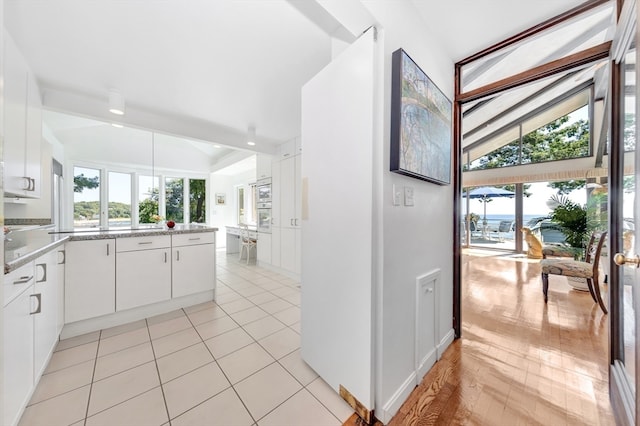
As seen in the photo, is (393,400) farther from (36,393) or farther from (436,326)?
(36,393)

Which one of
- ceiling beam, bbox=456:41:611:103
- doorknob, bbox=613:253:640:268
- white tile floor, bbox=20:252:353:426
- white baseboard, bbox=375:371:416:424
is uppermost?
ceiling beam, bbox=456:41:611:103

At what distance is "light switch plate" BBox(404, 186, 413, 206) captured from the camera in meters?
1.41

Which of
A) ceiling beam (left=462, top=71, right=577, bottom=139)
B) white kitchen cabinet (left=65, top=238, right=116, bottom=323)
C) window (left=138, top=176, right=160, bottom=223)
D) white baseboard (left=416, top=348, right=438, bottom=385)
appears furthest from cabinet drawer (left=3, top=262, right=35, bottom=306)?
ceiling beam (left=462, top=71, right=577, bottom=139)

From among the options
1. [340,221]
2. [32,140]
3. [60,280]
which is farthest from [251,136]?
[340,221]

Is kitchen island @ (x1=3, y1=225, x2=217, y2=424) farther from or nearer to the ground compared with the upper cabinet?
nearer to the ground

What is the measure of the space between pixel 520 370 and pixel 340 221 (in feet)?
5.77

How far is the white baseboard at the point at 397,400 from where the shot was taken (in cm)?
124

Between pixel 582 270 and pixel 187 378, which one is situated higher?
pixel 582 270

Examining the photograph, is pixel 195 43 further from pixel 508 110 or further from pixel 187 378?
pixel 508 110

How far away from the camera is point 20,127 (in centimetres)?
176

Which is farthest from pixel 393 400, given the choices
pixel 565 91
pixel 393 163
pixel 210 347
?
pixel 565 91

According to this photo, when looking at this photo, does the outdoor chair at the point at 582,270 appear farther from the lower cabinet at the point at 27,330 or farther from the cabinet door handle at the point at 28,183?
the cabinet door handle at the point at 28,183

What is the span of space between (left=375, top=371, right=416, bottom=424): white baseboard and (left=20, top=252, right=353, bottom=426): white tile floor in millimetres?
208

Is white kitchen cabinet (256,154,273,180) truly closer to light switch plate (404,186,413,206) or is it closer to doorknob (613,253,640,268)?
light switch plate (404,186,413,206)
